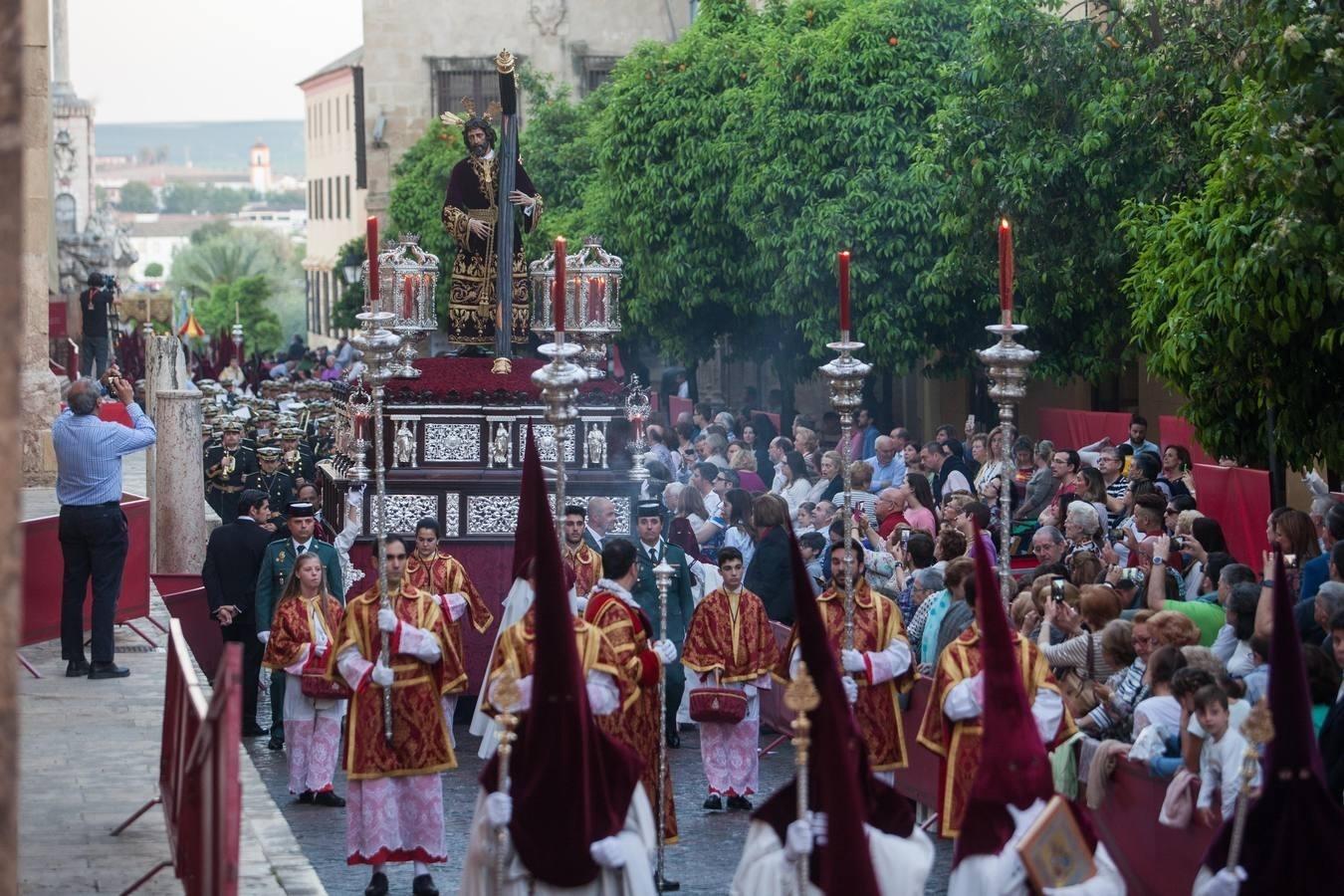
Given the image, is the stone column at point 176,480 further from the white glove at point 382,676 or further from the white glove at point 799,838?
the white glove at point 799,838

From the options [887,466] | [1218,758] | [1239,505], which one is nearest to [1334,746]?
[1218,758]

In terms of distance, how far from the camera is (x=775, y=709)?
46.0 ft

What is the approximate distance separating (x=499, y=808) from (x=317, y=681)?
440 centimetres

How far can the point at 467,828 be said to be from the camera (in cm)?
1164

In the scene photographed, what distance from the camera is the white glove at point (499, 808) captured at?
7.78 m

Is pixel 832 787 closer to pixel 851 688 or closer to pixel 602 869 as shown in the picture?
pixel 602 869

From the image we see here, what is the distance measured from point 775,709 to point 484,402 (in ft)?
11.0

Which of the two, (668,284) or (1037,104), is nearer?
(1037,104)

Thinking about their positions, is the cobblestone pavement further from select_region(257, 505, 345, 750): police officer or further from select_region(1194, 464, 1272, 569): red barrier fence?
select_region(1194, 464, 1272, 569): red barrier fence

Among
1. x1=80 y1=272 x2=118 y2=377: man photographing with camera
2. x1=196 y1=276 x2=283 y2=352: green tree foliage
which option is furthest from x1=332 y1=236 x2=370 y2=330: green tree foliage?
x1=196 y1=276 x2=283 y2=352: green tree foliage

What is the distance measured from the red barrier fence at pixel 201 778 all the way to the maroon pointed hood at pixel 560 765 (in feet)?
3.46

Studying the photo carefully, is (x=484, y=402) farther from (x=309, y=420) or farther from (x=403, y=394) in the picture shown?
(x=309, y=420)

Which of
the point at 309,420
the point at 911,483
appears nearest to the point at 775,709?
the point at 911,483

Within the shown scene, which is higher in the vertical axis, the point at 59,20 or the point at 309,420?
the point at 59,20
